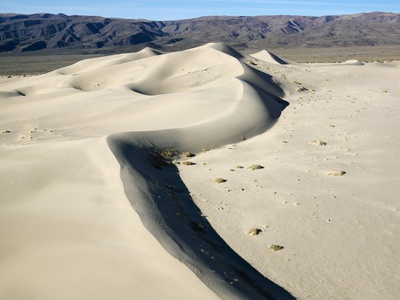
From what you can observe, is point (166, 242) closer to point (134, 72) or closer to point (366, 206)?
point (366, 206)

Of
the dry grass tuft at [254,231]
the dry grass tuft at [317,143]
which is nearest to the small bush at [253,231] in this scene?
the dry grass tuft at [254,231]

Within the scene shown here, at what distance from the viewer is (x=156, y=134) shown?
1375 centimetres

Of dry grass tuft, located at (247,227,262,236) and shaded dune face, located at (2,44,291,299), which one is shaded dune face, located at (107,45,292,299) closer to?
shaded dune face, located at (2,44,291,299)

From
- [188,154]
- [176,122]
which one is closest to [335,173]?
[188,154]

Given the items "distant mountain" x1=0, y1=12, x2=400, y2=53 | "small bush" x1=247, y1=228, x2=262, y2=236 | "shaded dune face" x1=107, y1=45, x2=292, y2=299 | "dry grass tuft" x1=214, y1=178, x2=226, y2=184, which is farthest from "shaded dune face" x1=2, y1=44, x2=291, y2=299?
"distant mountain" x1=0, y1=12, x2=400, y2=53

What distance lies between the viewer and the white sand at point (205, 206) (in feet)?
18.6

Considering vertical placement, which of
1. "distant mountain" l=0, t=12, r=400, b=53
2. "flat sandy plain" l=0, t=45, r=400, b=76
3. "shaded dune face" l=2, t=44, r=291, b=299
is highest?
"shaded dune face" l=2, t=44, r=291, b=299

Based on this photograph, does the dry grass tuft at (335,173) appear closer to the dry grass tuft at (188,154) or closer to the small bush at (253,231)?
the small bush at (253,231)

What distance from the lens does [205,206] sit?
9344mm

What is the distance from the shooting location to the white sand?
18.6 ft

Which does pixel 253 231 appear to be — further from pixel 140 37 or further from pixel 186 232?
pixel 140 37

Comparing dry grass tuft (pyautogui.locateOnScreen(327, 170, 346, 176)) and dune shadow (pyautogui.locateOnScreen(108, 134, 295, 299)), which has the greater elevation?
dune shadow (pyautogui.locateOnScreen(108, 134, 295, 299))

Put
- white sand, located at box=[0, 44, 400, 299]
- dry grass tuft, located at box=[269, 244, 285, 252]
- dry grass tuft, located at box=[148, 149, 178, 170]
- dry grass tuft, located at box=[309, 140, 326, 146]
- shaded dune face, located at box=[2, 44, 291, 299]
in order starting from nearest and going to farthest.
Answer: white sand, located at box=[0, 44, 400, 299], shaded dune face, located at box=[2, 44, 291, 299], dry grass tuft, located at box=[269, 244, 285, 252], dry grass tuft, located at box=[148, 149, 178, 170], dry grass tuft, located at box=[309, 140, 326, 146]

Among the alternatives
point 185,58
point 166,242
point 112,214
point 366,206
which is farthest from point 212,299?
point 185,58
